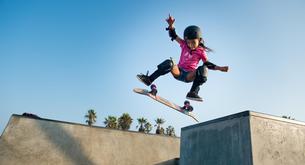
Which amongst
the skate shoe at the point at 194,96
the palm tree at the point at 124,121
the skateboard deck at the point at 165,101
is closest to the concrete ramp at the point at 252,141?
the skateboard deck at the point at 165,101

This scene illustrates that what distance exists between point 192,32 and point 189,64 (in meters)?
0.65

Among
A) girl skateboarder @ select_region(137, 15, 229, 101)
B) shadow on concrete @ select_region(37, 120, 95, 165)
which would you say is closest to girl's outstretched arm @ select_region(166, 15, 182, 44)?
girl skateboarder @ select_region(137, 15, 229, 101)

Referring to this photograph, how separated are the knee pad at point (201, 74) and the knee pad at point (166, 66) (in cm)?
55

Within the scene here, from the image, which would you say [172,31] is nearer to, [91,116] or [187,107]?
[187,107]

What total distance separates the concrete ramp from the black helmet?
2073mm

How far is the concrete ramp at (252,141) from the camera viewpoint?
207 inches

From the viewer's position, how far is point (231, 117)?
235 inches

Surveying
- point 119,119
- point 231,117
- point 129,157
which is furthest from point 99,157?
point 119,119

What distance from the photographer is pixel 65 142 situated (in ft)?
30.3

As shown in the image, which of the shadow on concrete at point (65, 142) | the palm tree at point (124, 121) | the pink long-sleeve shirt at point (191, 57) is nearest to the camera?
the pink long-sleeve shirt at point (191, 57)

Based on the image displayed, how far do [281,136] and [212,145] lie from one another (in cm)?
158

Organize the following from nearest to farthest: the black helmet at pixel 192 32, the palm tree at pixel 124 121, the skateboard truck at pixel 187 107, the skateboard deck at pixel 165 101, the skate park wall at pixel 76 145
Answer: the black helmet at pixel 192 32, the skateboard deck at pixel 165 101, the skateboard truck at pixel 187 107, the skate park wall at pixel 76 145, the palm tree at pixel 124 121

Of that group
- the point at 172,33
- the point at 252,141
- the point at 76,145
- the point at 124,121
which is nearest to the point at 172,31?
the point at 172,33

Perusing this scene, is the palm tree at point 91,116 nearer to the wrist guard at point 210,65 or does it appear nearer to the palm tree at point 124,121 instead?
the palm tree at point 124,121
